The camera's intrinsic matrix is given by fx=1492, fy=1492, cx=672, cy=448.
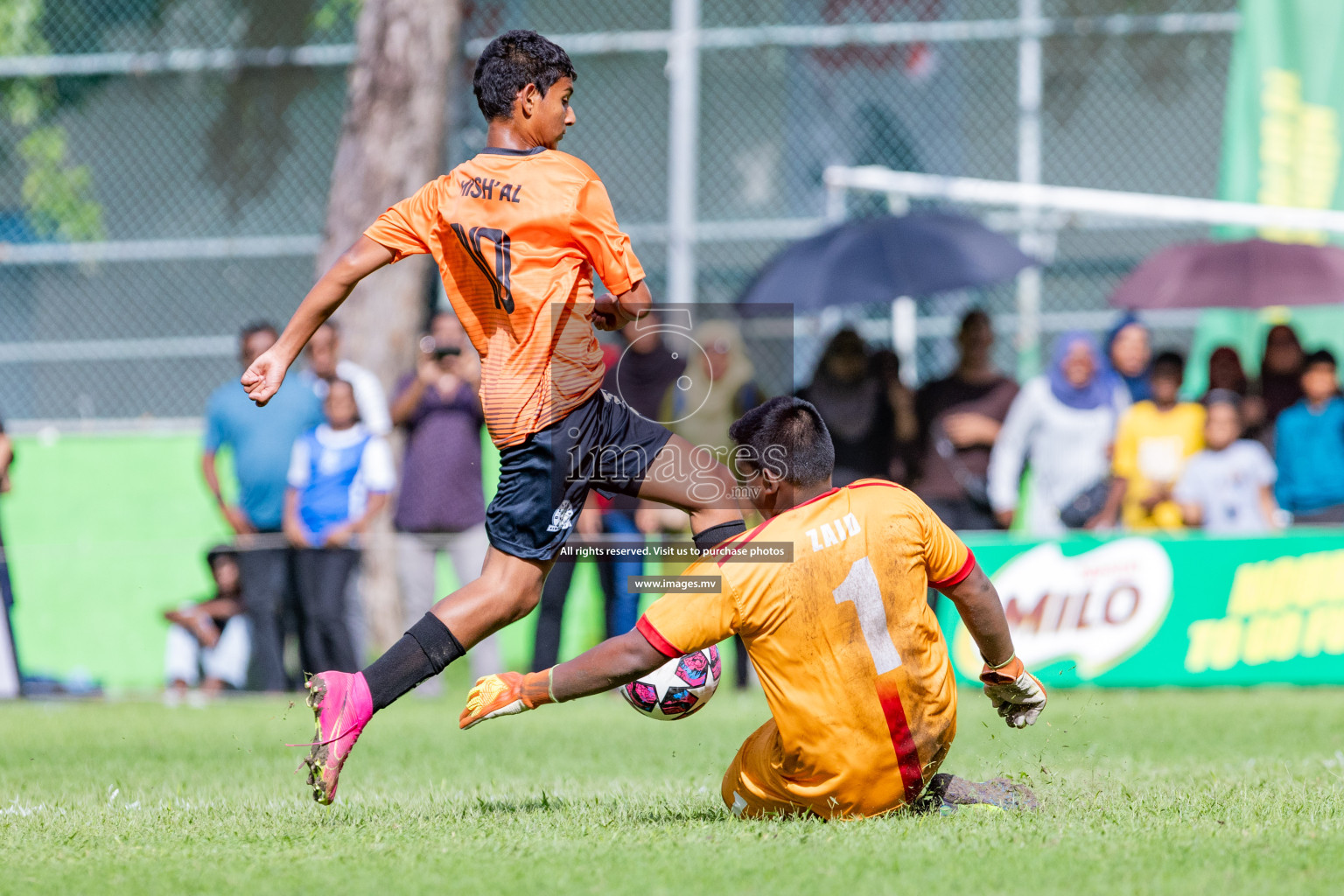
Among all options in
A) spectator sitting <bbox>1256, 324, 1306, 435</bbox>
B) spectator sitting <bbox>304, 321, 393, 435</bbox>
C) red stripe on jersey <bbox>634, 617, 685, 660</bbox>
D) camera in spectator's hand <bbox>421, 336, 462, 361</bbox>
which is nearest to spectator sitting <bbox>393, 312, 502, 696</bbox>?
camera in spectator's hand <bbox>421, 336, 462, 361</bbox>

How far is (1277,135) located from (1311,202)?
0.60m

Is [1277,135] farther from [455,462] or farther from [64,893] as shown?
[64,893]

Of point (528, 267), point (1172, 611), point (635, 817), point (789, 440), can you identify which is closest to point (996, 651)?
point (789, 440)

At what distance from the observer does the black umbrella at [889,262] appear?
33.1 feet

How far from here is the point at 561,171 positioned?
483 centimetres

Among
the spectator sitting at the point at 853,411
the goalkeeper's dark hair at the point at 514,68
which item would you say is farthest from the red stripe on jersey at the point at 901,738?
the spectator sitting at the point at 853,411

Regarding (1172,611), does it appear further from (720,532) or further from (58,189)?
(58,189)

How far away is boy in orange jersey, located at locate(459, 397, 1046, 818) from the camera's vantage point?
4.16 metres

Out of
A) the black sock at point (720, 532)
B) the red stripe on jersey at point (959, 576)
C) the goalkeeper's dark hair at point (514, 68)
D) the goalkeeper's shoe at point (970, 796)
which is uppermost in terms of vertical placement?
the goalkeeper's dark hair at point (514, 68)

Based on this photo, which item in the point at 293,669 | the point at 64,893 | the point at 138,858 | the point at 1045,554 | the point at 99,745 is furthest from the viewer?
the point at 293,669

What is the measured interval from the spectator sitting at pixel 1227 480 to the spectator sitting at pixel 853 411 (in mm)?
2058

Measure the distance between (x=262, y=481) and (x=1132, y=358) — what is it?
20.1 feet

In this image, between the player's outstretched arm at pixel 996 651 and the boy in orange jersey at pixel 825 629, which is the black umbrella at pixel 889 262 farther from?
the boy in orange jersey at pixel 825 629

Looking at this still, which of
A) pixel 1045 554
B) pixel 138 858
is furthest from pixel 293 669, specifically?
pixel 138 858
